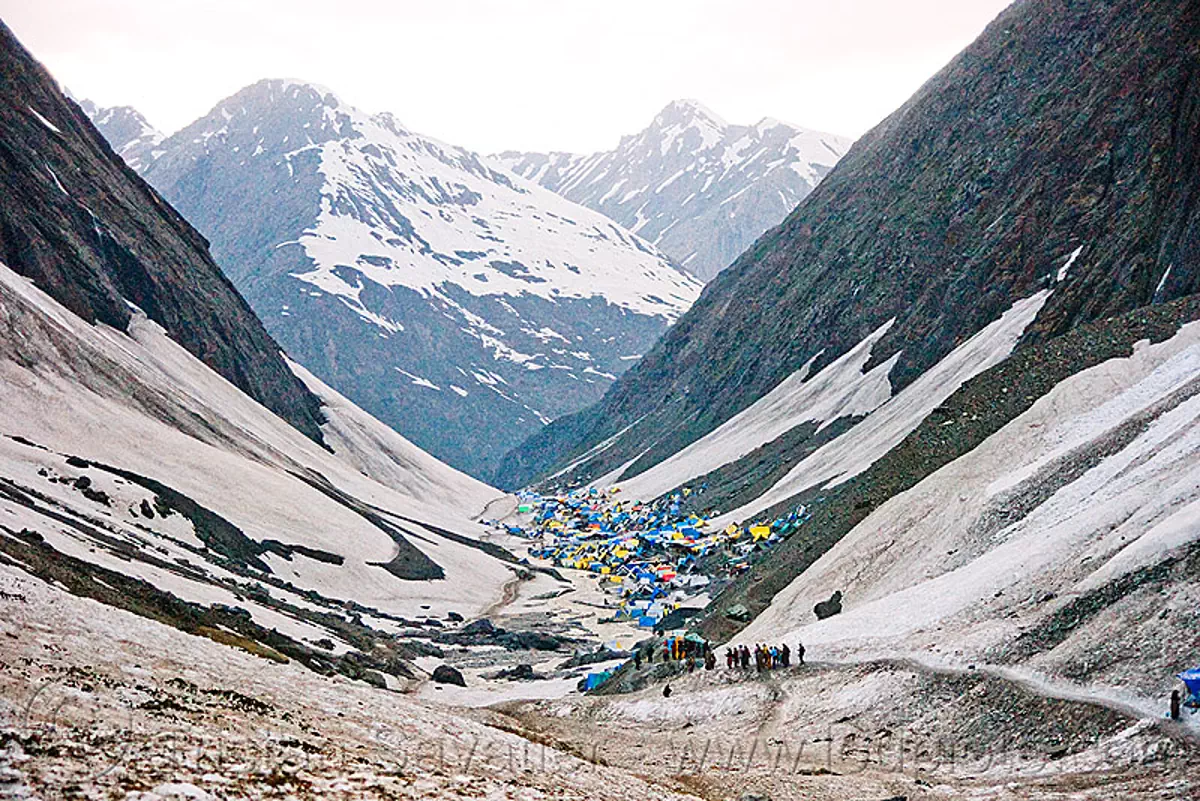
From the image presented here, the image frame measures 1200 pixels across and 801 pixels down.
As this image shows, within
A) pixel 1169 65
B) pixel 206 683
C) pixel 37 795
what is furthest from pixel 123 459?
pixel 1169 65

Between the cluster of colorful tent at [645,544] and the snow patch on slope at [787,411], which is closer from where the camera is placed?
the cluster of colorful tent at [645,544]

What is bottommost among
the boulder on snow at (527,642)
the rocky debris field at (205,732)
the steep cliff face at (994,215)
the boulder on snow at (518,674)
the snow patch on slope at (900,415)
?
the rocky debris field at (205,732)

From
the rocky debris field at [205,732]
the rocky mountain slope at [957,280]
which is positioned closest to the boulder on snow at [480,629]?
the rocky mountain slope at [957,280]

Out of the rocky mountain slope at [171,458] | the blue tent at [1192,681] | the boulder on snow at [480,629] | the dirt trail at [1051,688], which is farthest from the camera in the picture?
the boulder on snow at [480,629]

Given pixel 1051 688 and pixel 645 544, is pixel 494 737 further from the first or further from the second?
pixel 645 544

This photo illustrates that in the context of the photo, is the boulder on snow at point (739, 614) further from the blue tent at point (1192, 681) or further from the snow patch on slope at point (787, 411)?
the snow patch on slope at point (787, 411)

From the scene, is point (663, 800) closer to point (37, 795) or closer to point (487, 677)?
point (37, 795)

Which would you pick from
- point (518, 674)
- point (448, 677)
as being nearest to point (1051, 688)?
point (448, 677)
